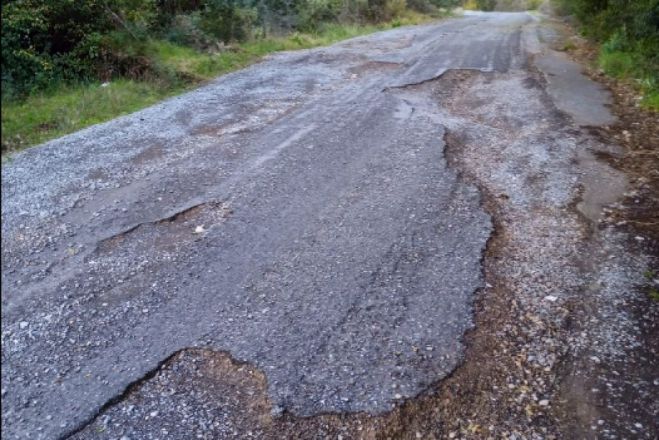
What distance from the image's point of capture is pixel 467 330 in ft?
10.6

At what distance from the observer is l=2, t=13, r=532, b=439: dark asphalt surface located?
2914 mm

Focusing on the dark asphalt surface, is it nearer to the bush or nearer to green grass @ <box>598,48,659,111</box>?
the bush

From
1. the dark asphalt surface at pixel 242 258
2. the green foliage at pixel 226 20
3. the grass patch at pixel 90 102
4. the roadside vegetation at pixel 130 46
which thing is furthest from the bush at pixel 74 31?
the green foliage at pixel 226 20

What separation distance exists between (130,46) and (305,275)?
6.81m

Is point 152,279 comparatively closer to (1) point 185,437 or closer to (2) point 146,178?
(1) point 185,437

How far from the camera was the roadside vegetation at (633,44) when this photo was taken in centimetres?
831

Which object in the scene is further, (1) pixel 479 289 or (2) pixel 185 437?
(1) pixel 479 289

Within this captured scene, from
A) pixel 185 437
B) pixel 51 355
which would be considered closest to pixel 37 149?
pixel 51 355

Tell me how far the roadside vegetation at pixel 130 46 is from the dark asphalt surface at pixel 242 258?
79cm

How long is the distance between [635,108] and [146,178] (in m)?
6.43

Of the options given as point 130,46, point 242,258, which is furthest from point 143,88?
point 242,258

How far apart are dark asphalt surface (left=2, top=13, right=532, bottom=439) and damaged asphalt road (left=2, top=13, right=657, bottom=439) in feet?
0.06

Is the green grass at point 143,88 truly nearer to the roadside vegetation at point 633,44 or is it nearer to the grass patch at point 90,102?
the grass patch at point 90,102

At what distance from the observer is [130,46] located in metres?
8.89
